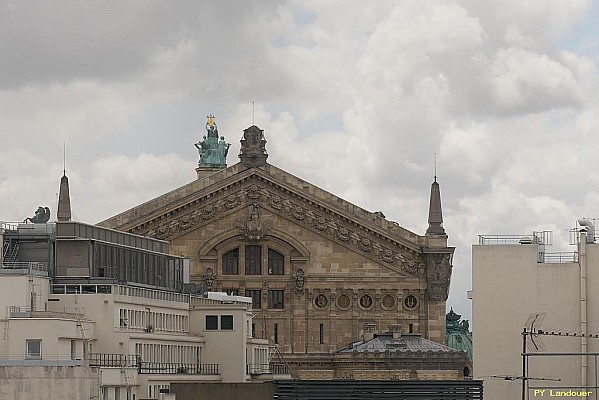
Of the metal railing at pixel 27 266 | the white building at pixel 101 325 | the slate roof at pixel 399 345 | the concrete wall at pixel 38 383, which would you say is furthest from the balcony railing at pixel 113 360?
the slate roof at pixel 399 345

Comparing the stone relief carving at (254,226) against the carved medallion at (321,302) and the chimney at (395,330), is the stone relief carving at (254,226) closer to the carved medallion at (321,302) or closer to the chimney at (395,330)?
the carved medallion at (321,302)

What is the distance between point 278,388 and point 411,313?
49738mm

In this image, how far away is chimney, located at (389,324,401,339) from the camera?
560 ft

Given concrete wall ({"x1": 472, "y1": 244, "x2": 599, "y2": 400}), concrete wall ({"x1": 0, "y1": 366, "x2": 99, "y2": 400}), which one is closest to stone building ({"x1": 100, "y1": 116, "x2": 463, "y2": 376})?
concrete wall ({"x1": 472, "y1": 244, "x2": 599, "y2": 400})

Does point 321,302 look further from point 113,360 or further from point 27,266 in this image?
point 113,360

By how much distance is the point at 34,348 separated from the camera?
122 metres

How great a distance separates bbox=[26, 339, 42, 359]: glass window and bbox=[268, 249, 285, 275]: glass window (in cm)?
5297

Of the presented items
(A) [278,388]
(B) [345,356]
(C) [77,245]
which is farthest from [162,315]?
(B) [345,356]

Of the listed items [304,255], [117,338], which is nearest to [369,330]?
[304,255]

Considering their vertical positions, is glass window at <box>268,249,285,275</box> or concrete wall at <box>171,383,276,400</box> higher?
glass window at <box>268,249,285,275</box>

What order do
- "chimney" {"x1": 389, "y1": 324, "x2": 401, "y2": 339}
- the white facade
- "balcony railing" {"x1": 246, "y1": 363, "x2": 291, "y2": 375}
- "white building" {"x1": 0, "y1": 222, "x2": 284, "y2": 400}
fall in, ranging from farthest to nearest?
"chimney" {"x1": 389, "y1": 324, "x2": 401, "y2": 339} < "balcony railing" {"x1": 246, "y1": 363, "x2": 291, "y2": 375} < the white facade < "white building" {"x1": 0, "y1": 222, "x2": 284, "y2": 400}

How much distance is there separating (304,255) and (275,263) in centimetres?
215

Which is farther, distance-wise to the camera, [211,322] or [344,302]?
[344,302]

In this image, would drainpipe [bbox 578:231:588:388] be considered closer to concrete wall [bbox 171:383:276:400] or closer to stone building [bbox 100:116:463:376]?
concrete wall [bbox 171:383:276:400]
